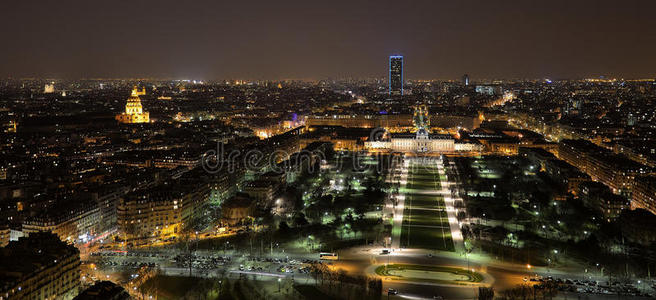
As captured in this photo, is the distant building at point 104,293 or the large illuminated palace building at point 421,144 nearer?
the distant building at point 104,293

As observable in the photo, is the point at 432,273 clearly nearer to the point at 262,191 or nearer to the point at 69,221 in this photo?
the point at 262,191

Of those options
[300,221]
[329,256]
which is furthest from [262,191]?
[329,256]

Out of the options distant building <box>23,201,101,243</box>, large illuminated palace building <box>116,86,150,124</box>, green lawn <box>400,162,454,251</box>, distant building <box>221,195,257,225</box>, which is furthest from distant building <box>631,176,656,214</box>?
large illuminated palace building <box>116,86,150,124</box>

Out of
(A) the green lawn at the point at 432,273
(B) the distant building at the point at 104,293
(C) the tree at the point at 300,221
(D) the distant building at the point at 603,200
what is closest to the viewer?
(B) the distant building at the point at 104,293

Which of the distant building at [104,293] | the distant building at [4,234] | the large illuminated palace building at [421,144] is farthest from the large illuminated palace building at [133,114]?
the distant building at [104,293]

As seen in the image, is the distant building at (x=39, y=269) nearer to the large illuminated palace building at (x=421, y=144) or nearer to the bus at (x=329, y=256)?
the bus at (x=329, y=256)

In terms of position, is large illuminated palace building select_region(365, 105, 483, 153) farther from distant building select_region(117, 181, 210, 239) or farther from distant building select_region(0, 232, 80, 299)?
distant building select_region(0, 232, 80, 299)
